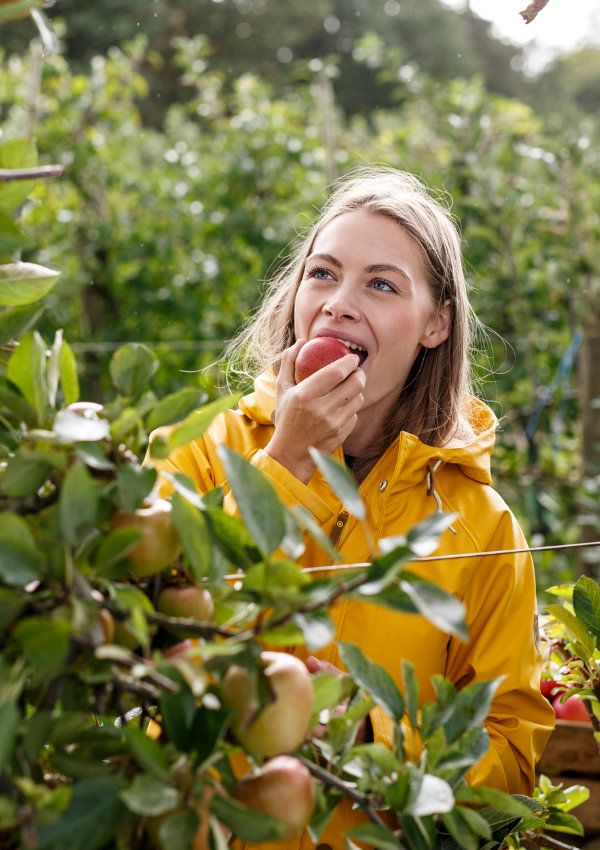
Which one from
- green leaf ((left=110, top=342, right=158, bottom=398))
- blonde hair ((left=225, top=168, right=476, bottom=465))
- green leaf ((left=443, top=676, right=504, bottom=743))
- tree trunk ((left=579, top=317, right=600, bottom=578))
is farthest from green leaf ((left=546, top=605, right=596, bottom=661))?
tree trunk ((left=579, top=317, right=600, bottom=578))

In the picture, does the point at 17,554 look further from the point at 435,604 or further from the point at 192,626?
the point at 435,604

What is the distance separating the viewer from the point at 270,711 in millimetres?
613

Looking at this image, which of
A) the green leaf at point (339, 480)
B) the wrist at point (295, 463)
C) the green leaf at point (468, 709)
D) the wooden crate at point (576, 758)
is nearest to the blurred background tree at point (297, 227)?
the wooden crate at point (576, 758)

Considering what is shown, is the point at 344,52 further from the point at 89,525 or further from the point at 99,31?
the point at 89,525

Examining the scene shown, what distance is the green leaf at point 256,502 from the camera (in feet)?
2.03

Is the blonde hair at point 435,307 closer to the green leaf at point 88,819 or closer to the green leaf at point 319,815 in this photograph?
the green leaf at point 319,815

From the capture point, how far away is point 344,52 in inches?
899

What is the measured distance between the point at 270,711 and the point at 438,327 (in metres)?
1.19

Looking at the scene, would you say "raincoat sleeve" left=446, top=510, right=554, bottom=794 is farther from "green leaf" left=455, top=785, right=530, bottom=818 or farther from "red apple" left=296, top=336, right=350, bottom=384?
"green leaf" left=455, top=785, right=530, bottom=818

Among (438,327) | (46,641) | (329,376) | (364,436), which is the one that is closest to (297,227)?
(438,327)

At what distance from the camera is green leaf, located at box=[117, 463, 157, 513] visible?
616 millimetres

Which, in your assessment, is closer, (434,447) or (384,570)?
(384,570)

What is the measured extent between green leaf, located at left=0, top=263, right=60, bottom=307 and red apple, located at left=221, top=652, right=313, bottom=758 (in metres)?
0.30

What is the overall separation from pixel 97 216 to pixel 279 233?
92cm
